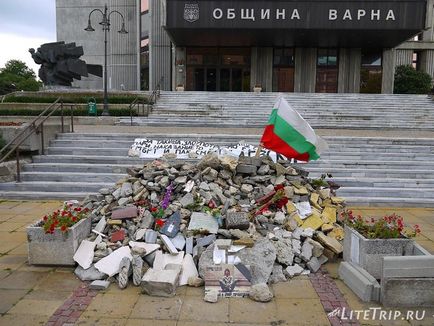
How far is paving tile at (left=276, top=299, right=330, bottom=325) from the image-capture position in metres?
4.32

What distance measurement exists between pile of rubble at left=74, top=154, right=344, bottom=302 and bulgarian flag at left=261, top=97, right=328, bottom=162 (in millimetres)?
413

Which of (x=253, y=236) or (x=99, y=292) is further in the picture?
(x=253, y=236)

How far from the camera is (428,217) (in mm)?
8680

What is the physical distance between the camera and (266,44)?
34.6 metres

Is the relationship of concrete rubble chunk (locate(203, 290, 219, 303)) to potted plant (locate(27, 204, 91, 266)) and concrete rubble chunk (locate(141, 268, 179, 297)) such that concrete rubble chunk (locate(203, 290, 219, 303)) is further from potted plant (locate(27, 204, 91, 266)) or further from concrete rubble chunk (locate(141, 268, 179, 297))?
potted plant (locate(27, 204, 91, 266))

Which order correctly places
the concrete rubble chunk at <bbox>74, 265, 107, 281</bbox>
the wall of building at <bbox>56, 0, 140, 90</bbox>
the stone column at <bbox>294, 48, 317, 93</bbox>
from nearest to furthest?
the concrete rubble chunk at <bbox>74, 265, 107, 281</bbox> → the stone column at <bbox>294, 48, 317, 93</bbox> → the wall of building at <bbox>56, 0, 140, 90</bbox>

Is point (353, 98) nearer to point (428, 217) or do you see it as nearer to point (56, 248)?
point (428, 217)

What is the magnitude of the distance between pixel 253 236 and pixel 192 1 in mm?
26539

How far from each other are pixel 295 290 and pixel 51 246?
3.29 meters

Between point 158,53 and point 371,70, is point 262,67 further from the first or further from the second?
point 158,53

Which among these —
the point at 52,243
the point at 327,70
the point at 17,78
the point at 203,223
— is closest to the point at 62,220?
the point at 52,243

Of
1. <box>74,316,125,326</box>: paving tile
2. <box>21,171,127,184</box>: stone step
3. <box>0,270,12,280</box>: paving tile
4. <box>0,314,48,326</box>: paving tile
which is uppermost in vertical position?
<box>21,171,127,184</box>: stone step

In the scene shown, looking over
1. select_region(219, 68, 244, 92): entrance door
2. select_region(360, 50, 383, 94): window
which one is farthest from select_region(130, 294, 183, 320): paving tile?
select_region(360, 50, 383, 94): window

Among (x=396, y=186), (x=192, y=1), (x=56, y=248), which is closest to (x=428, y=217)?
(x=396, y=186)
